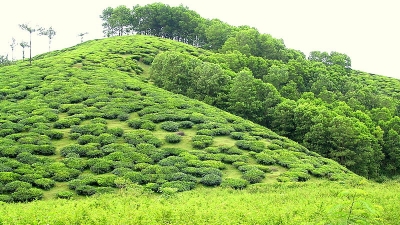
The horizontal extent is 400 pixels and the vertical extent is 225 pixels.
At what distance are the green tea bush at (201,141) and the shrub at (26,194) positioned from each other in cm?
1422

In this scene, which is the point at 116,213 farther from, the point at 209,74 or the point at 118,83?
the point at 209,74

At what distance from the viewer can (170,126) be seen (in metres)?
37.2

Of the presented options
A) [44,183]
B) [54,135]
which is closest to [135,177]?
[44,183]

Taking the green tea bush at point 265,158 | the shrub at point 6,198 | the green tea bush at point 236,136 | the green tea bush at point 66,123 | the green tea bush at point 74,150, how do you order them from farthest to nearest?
the green tea bush at point 236,136
the green tea bush at point 66,123
the green tea bush at point 265,158
the green tea bush at point 74,150
the shrub at point 6,198

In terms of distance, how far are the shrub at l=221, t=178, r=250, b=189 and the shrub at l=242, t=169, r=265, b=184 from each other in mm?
736

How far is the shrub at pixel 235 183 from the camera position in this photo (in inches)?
1030

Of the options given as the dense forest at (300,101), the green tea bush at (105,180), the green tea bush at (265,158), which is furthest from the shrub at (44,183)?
the dense forest at (300,101)

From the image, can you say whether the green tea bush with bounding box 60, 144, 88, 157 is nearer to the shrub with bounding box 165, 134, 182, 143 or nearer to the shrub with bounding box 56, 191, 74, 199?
the shrub with bounding box 56, 191, 74, 199

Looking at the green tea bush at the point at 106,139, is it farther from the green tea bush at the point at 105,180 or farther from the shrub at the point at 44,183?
the shrub at the point at 44,183

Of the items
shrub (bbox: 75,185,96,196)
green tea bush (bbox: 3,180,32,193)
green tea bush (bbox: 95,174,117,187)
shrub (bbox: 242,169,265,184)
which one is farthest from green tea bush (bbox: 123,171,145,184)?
shrub (bbox: 242,169,265,184)

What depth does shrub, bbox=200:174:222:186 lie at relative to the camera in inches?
1044

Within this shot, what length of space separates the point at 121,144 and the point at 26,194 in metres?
9.74

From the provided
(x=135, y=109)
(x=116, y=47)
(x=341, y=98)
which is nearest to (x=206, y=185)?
(x=135, y=109)

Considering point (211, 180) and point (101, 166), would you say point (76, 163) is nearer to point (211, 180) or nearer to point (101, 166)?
point (101, 166)
